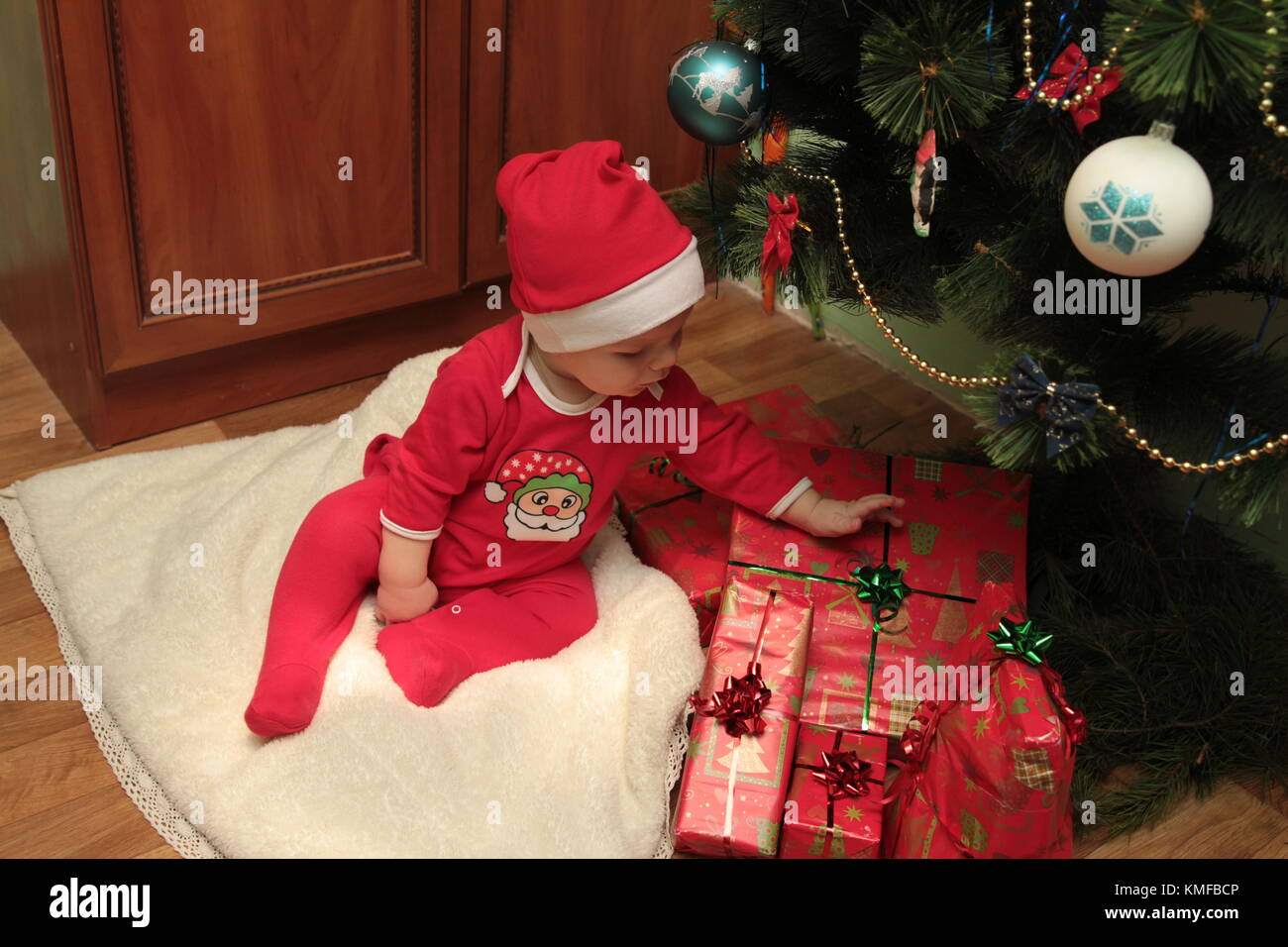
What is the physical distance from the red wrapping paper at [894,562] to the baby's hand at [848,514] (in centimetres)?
2

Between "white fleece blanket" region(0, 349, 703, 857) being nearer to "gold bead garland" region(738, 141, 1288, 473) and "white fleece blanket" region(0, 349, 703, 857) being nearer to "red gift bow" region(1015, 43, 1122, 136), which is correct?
"gold bead garland" region(738, 141, 1288, 473)

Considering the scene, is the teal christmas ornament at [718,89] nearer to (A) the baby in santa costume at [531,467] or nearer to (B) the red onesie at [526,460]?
(A) the baby in santa costume at [531,467]

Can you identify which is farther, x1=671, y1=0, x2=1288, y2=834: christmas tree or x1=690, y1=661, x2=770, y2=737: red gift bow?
x1=690, y1=661, x2=770, y2=737: red gift bow

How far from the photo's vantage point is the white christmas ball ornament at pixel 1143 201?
0.84 m

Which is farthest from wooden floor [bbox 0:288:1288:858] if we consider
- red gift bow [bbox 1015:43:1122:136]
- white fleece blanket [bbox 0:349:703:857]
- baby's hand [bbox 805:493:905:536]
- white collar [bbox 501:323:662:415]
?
red gift bow [bbox 1015:43:1122:136]

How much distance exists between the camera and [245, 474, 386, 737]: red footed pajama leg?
113 cm

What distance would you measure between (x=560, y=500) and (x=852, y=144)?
0.45m

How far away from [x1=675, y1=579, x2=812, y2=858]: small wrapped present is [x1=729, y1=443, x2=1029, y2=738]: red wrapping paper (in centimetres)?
5

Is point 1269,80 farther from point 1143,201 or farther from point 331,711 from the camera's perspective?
point 331,711

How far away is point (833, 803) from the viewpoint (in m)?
1.08

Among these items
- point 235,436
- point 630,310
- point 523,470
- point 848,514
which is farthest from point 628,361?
point 235,436

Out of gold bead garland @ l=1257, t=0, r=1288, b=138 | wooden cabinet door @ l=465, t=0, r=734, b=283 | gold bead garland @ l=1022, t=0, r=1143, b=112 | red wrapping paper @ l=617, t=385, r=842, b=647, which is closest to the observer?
gold bead garland @ l=1257, t=0, r=1288, b=138

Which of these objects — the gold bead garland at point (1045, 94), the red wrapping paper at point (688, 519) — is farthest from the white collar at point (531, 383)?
the gold bead garland at point (1045, 94)

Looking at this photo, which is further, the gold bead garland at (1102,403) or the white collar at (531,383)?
the white collar at (531,383)
